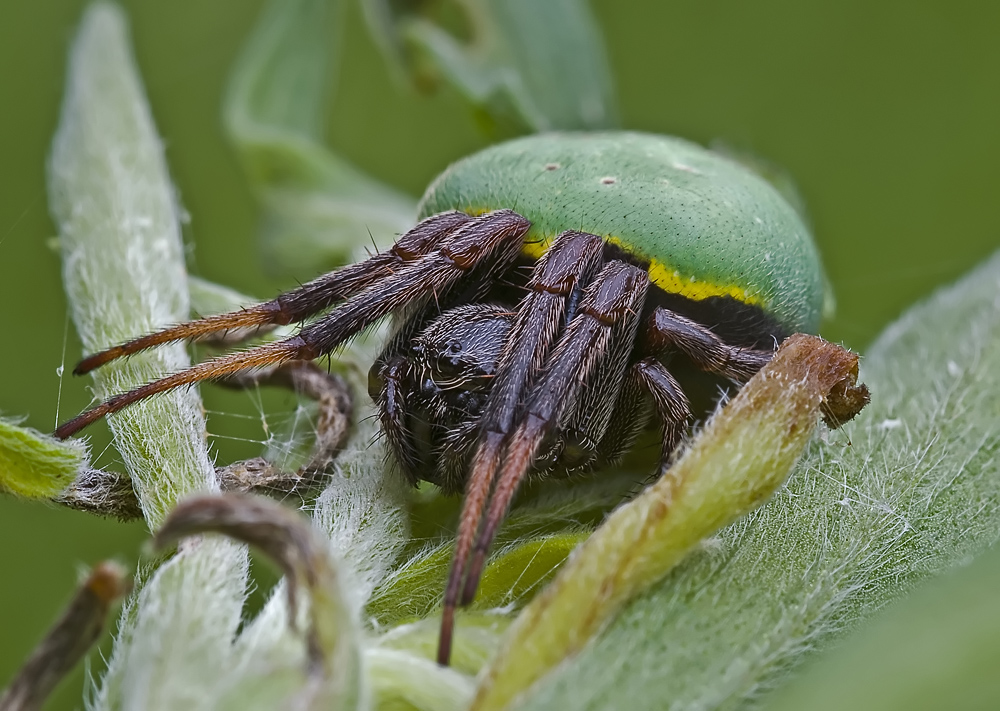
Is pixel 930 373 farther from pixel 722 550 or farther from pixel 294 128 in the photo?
pixel 294 128

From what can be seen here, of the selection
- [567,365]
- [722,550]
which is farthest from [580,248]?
[722,550]

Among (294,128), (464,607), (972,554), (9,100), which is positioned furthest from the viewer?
(9,100)

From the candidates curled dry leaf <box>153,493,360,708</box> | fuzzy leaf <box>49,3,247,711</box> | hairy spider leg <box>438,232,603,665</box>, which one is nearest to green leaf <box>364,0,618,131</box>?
fuzzy leaf <box>49,3,247,711</box>

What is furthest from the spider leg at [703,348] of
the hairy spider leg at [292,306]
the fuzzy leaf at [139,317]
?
the fuzzy leaf at [139,317]

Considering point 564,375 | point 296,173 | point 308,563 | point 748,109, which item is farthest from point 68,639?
point 748,109

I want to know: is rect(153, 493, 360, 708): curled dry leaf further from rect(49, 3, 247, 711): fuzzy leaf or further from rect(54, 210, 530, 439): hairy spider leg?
rect(54, 210, 530, 439): hairy spider leg
